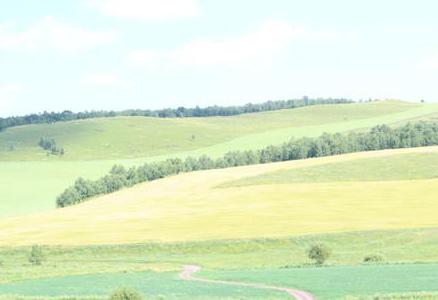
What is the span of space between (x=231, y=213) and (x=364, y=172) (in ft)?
88.7

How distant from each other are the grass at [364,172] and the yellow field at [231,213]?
11.9 ft

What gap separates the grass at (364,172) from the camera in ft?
362

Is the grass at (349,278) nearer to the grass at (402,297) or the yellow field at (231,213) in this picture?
the grass at (402,297)

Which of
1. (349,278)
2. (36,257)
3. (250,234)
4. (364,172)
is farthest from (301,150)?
(349,278)

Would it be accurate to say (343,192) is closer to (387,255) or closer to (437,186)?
(437,186)

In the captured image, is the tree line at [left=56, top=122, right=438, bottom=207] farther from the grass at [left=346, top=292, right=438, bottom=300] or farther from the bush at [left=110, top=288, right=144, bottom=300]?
the bush at [left=110, top=288, right=144, bottom=300]

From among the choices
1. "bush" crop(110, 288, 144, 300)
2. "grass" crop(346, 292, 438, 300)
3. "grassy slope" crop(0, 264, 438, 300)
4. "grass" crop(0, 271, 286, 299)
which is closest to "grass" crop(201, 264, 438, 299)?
"grassy slope" crop(0, 264, 438, 300)

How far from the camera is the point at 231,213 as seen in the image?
91.8m

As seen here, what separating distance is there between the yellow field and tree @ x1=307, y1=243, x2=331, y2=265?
1532 cm

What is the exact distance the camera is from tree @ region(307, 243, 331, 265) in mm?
61156

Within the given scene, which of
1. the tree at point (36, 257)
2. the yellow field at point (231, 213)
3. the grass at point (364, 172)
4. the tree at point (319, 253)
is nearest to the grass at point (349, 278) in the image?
the tree at point (319, 253)

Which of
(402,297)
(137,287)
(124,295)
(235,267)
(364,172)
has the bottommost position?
(235,267)

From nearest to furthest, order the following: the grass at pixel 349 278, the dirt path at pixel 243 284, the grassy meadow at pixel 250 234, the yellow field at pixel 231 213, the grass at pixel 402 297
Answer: the grass at pixel 402 297
the grass at pixel 349 278
the dirt path at pixel 243 284
the grassy meadow at pixel 250 234
the yellow field at pixel 231 213

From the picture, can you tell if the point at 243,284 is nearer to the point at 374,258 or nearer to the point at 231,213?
the point at 374,258
